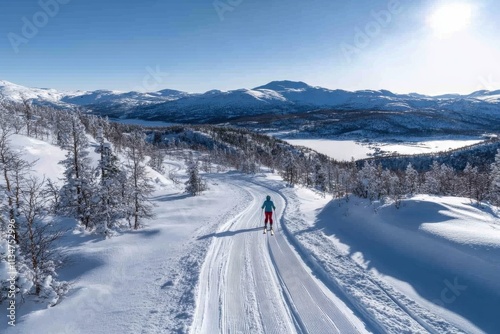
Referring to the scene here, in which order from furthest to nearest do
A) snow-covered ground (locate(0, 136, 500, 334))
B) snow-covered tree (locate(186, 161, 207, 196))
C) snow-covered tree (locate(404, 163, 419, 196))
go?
snow-covered tree (locate(404, 163, 419, 196))
snow-covered tree (locate(186, 161, 207, 196))
snow-covered ground (locate(0, 136, 500, 334))

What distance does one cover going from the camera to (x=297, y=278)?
966 centimetres

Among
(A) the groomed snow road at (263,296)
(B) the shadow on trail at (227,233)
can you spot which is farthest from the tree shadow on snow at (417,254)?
(B) the shadow on trail at (227,233)

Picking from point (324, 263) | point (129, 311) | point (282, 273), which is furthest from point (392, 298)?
point (129, 311)

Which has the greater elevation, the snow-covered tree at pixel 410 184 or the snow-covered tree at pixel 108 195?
the snow-covered tree at pixel 108 195

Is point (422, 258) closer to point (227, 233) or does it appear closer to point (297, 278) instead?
point (297, 278)

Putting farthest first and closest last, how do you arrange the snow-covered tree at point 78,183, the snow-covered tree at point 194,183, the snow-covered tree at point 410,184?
the snow-covered tree at point 410,184 < the snow-covered tree at point 194,183 < the snow-covered tree at point 78,183

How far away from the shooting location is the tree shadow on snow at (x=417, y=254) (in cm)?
763

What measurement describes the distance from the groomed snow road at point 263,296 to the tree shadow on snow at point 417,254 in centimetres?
268

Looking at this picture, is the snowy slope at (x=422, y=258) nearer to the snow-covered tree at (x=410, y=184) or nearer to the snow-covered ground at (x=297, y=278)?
the snow-covered ground at (x=297, y=278)

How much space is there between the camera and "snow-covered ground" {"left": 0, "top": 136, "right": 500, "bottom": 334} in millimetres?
7289

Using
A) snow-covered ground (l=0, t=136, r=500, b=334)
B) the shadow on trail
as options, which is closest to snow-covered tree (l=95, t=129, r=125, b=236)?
snow-covered ground (l=0, t=136, r=500, b=334)

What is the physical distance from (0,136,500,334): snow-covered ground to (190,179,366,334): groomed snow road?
0.03m

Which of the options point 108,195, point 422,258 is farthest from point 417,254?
point 108,195

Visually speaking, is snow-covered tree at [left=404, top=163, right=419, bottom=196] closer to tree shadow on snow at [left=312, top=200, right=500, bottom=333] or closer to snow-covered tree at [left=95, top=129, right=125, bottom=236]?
tree shadow on snow at [left=312, top=200, right=500, bottom=333]
